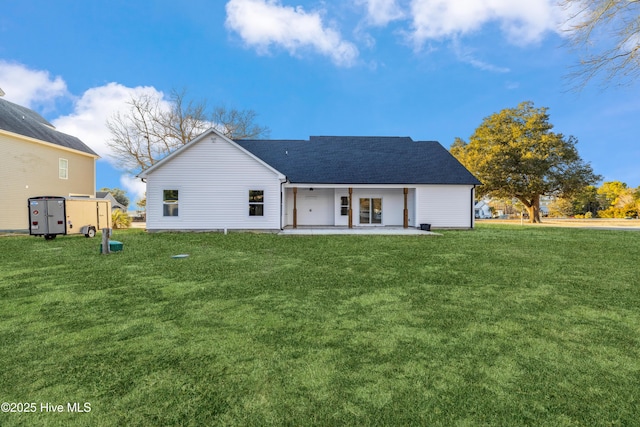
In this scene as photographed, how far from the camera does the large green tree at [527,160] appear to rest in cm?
2973

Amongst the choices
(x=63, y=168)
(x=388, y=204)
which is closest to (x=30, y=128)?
(x=63, y=168)

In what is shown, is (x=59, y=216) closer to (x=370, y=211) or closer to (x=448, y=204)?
(x=370, y=211)

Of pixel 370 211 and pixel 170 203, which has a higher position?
pixel 170 203

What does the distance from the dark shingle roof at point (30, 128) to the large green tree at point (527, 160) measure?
1412 inches

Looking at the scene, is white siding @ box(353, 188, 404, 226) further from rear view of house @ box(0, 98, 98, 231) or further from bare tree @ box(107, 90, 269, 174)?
rear view of house @ box(0, 98, 98, 231)

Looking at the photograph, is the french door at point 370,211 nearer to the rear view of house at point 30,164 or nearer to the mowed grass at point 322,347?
the mowed grass at point 322,347

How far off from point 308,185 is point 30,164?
56.1 ft

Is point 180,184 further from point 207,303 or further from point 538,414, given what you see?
point 538,414

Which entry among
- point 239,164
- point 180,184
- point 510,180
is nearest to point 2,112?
point 180,184

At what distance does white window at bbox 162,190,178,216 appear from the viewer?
1597cm

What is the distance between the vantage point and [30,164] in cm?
1855

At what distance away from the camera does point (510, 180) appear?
30953 millimetres

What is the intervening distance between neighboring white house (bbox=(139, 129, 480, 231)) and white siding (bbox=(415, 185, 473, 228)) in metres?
0.06

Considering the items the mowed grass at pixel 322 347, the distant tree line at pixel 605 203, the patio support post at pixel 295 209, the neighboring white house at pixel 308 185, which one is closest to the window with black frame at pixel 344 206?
the neighboring white house at pixel 308 185
